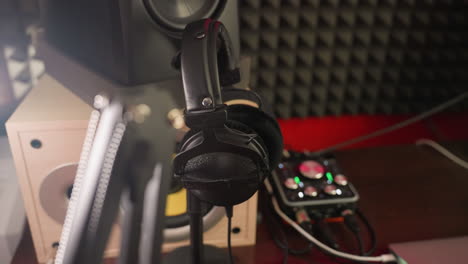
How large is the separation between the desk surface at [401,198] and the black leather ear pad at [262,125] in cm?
31

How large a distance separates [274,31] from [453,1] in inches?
18.0

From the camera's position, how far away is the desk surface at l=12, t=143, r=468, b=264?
767mm

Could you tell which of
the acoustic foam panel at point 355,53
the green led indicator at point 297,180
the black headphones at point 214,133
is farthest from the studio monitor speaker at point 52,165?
the acoustic foam panel at point 355,53

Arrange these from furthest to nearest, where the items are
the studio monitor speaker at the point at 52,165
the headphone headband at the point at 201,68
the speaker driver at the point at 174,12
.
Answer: the studio monitor speaker at the point at 52,165
the speaker driver at the point at 174,12
the headphone headband at the point at 201,68

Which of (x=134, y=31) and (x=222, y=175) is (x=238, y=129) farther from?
(x=134, y=31)

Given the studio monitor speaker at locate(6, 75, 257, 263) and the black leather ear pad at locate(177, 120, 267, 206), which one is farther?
the studio monitor speaker at locate(6, 75, 257, 263)

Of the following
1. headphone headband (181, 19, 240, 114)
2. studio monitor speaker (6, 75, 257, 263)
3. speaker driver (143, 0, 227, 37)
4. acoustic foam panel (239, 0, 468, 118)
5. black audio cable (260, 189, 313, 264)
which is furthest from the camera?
acoustic foam panel (239, 0, 468, 118)

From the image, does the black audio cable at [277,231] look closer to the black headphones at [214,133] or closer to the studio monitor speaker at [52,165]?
the studio monitor speaker at [52,165]

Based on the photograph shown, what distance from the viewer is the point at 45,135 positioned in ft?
2.14

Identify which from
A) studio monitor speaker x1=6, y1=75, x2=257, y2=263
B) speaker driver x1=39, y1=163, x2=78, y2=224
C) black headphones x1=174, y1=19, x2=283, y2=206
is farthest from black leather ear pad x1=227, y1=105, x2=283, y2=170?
speaker driver x1=39, y1=163, x2=78, y2=224

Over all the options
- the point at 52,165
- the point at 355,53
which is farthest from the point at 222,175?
the point at 355,53

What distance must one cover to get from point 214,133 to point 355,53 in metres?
0.76

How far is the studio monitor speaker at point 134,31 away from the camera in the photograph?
56 cm

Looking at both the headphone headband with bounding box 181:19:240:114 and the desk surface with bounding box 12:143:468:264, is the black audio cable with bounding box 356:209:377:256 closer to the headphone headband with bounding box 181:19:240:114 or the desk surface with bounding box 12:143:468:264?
the desk surface with bounding box 12:143:468:264
